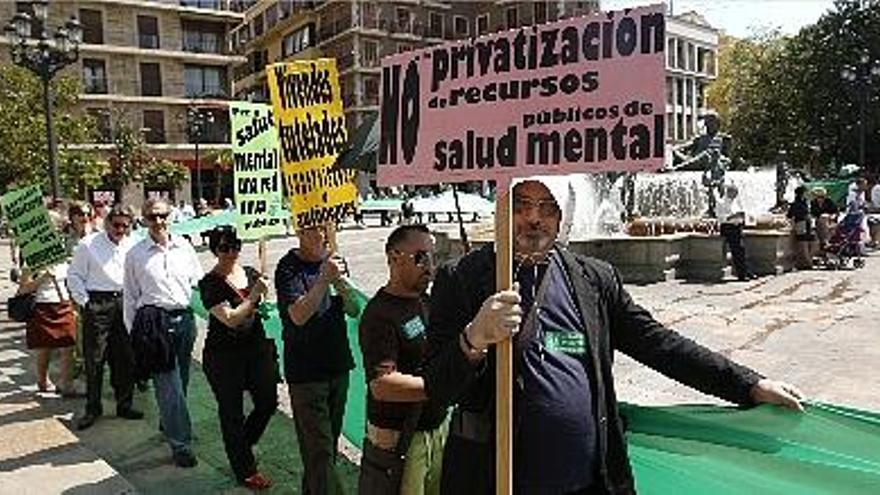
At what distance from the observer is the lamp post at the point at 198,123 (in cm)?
4685

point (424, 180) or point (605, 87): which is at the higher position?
point (605, 87)

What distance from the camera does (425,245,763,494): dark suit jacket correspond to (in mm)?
2441

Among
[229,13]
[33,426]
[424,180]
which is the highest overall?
[229,13]

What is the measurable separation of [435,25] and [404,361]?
215 ft

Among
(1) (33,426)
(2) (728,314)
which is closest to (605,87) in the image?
(1) (33,426)

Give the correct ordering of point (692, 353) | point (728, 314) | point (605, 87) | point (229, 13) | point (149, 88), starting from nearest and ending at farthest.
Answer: point (605, 87) < point (692, 353) < point (728, 314) < point (149, 88) < point (229, 13)

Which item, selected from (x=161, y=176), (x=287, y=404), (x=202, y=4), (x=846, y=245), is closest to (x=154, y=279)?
(x=287, y=404)

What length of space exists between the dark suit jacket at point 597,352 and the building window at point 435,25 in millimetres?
65284

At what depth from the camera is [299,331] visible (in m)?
4.27

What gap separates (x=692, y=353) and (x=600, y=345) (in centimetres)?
35

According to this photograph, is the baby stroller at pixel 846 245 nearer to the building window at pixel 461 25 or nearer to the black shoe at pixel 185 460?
the black shoe at pixel 185 460

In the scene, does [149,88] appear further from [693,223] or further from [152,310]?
[152,310]

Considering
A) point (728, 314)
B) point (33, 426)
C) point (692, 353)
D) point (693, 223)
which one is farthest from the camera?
point (693, 223)

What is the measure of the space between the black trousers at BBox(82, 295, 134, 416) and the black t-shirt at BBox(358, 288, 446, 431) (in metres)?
3.95
